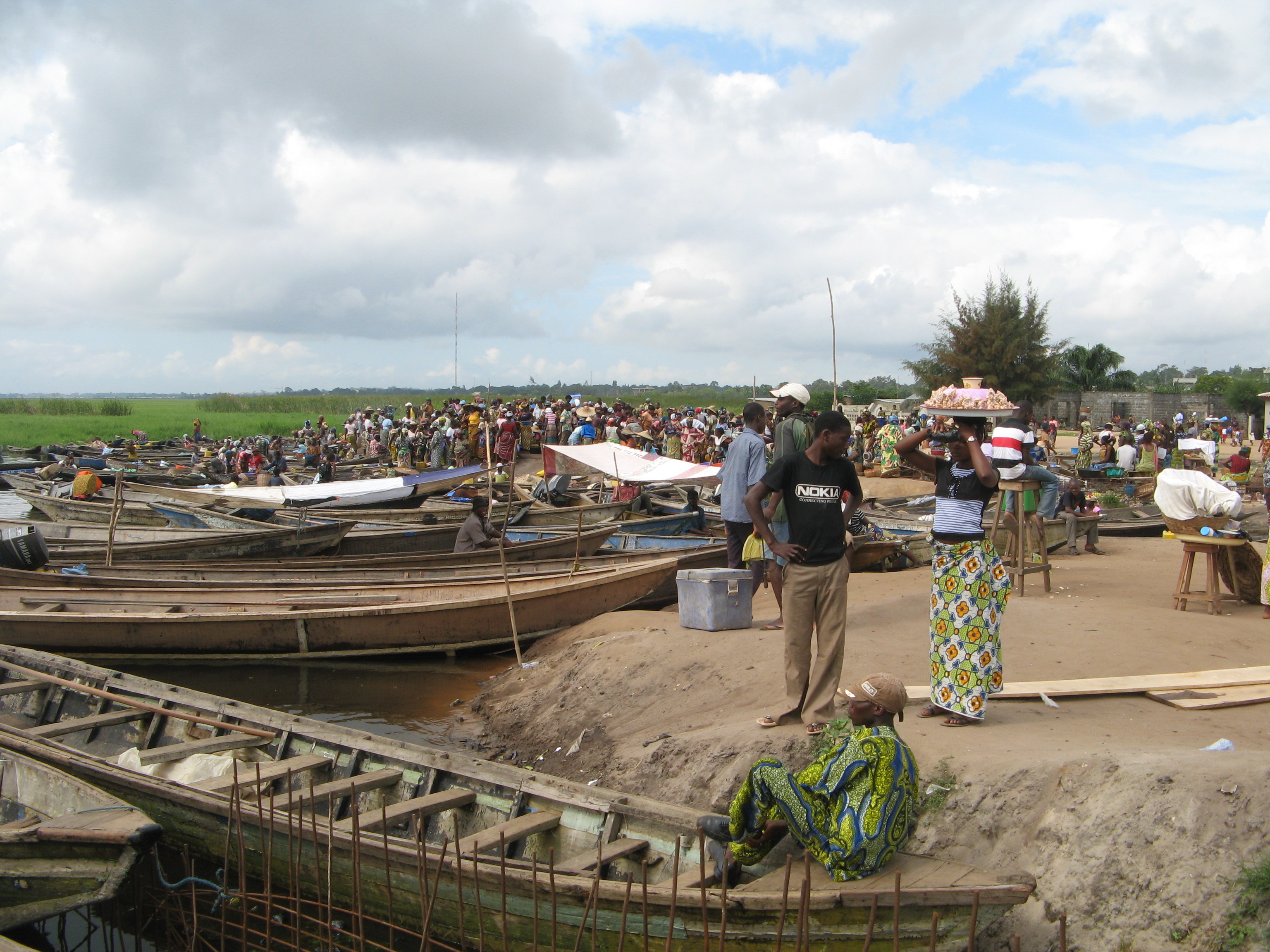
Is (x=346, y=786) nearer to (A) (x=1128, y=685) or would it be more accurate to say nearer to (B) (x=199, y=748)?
(B) (x=199, y=748)

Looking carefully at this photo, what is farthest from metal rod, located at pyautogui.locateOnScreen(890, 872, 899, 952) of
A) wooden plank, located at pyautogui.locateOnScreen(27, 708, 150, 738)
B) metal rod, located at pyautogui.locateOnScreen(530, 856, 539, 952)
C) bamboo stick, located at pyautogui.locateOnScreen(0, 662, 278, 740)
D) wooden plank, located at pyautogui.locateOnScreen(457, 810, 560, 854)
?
wooden plank, located at pyautogui.locateOnScreen(27, 708, 150, 738)

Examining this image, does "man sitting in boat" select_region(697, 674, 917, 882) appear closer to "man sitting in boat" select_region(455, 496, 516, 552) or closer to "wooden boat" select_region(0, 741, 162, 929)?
"wooden boat" select_region(0, 741, 162, 929)

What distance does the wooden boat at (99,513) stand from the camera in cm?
1723

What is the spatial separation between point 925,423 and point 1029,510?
37.8 feet

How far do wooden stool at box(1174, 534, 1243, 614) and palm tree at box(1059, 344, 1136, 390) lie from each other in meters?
35.3

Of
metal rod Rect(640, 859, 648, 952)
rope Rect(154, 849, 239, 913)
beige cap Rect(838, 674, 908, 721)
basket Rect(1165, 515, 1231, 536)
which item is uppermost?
basket Rect(1165, 515, 1231, 536)

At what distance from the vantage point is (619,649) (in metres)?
7.93

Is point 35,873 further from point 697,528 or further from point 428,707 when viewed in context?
point 697,528

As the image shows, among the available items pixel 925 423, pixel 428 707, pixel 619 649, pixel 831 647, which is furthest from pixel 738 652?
pixel 925 423

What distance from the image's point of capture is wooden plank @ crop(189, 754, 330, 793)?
16.3 ft

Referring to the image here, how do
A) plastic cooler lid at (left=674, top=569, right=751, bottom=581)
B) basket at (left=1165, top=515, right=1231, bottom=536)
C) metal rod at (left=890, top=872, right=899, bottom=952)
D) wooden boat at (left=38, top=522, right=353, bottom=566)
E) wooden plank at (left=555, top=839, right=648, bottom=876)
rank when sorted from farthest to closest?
1. wooden boat at (left=38, top=522, right=353, bottom=566)
2. plastic cooler lid at (left=674, top=569, right=751, bottom=581)
3. basket at (left=1165, top=515, right=1231, bottom=536)
4. wooden plank at (left=555, top=839, right=648, bottom=876)
5. metal rod at (left=890, top=872, right=899, bottom=952)

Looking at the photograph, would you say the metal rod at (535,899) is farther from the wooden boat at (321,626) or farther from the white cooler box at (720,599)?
the wooden boat at (321,626)

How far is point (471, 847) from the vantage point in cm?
429

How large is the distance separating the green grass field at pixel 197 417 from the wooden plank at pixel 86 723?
4009 cm
